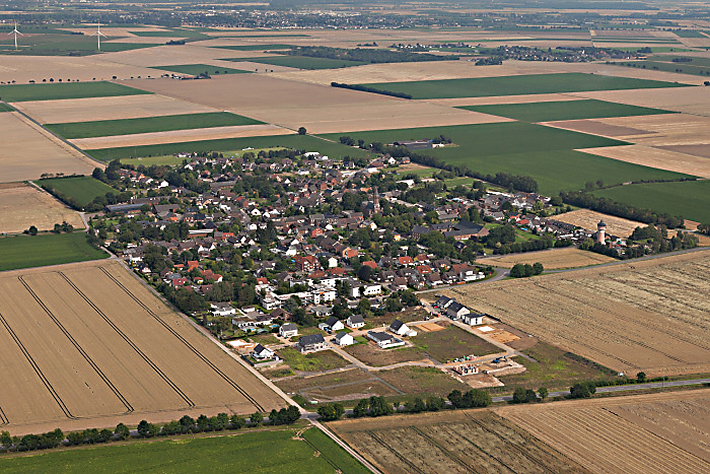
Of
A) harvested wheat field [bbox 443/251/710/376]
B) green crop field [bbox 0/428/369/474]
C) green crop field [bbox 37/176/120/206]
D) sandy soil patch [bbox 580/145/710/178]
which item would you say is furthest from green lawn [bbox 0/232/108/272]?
sandy soil patch [bbox 580/145/710/178]

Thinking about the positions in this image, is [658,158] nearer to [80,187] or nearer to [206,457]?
[80,187]

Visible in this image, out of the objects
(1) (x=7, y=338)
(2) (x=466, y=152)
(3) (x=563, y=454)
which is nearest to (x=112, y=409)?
(1) (x=7, y=338)

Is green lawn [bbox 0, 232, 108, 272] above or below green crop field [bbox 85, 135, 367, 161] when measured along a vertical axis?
below

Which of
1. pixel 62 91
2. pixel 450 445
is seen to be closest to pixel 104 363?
pixel 450 445

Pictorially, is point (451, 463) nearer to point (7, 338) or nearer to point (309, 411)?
point (309, 411)

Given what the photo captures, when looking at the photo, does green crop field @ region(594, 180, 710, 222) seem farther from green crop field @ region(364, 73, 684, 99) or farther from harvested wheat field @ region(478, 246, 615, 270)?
green crop field @ region(364, 73, 684, 99)

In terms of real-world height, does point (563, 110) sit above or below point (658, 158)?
above

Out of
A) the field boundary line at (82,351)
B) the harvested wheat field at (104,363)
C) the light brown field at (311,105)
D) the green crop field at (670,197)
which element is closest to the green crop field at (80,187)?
the field boundary line at (82,351)
